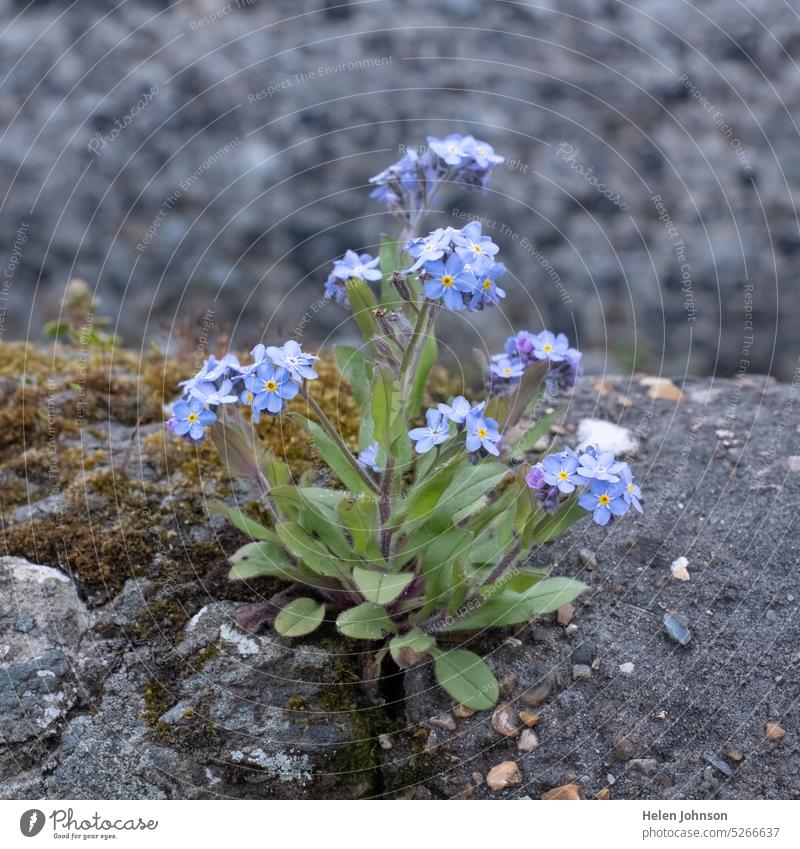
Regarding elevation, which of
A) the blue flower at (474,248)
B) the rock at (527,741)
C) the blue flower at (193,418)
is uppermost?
the blue flower at (474,248)

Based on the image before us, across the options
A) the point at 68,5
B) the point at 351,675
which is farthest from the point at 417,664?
the point at 68,5

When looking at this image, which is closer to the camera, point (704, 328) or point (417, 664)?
point (417, 664)

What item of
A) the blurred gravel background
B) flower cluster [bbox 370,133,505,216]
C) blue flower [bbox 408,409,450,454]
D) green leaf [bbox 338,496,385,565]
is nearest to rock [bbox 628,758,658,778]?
green leaf [bbox 338,496,385,565]

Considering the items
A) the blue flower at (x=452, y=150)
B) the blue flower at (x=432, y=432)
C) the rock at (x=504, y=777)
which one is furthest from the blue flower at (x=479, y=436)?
the rock at (x=504, y=777)

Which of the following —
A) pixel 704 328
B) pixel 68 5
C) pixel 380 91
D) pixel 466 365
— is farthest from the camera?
pixel 68 5

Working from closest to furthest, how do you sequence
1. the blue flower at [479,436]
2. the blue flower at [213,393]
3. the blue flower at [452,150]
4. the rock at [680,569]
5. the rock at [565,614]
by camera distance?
the blue flower at [479,436], the blue flower at [213,393], the blue flower at [452,150], the rock at [565,614], the rock at [680,569]

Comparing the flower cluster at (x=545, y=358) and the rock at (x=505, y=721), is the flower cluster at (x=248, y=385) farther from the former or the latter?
the rock at (x=505, y=721)

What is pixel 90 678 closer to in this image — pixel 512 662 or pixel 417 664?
pixel 417 664

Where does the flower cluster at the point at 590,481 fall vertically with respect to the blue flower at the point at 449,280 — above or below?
below
